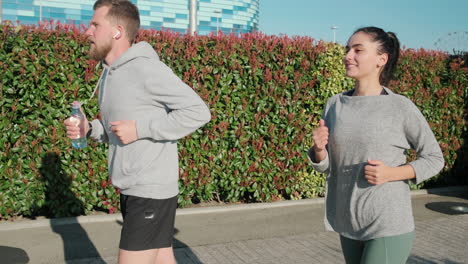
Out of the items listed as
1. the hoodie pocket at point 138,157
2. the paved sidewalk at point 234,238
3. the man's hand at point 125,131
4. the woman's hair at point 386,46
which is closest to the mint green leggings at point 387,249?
the woman's hair at point 386,46

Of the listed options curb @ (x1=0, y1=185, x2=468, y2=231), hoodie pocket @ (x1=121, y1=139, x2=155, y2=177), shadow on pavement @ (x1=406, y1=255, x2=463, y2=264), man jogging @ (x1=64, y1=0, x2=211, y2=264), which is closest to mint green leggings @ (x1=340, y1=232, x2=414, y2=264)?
man jogging @ (x1=64, y1=0, x2=211, y2=264)

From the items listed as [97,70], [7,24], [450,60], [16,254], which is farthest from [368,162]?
[450,60]

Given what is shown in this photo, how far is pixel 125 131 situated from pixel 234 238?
331 centimetres

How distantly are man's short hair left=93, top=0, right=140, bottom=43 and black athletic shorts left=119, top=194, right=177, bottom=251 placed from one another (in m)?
0.95

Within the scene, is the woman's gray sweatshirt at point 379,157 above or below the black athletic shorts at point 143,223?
above

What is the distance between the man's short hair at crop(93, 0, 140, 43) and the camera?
2.64 metres

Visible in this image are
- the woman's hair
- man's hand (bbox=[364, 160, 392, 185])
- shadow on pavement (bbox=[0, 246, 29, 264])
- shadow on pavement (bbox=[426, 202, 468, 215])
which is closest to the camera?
man's hand (bbox=[364, 160, 392, 185])

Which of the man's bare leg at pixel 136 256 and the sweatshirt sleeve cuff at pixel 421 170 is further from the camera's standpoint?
the man's bare leg at pixel 136 256

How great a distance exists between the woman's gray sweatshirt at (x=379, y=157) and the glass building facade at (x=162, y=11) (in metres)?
60.7

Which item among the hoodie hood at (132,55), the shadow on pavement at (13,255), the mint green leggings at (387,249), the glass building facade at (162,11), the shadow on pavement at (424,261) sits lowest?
the shadow on pavement at (13,255)

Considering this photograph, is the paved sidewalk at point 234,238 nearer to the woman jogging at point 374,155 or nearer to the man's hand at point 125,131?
the woman jogging at point 374,155

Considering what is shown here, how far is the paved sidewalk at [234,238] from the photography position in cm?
480

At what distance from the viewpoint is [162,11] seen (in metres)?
69.2

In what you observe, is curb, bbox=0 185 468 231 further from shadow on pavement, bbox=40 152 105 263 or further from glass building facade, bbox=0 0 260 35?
glass building facade, bbox=0 0 260 35
